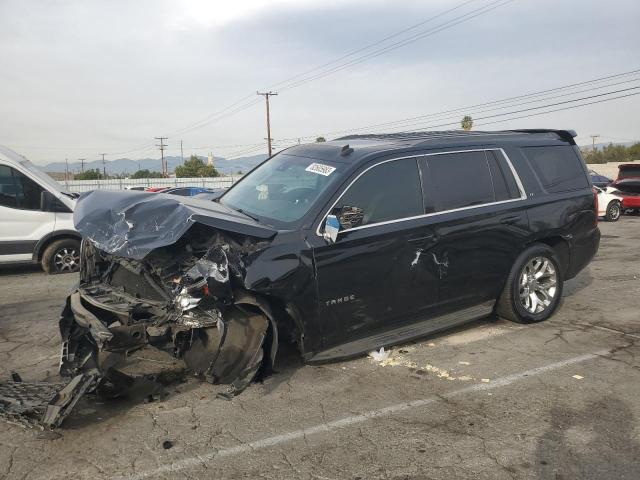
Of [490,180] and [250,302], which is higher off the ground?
[490,180]

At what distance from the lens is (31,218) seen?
855 cm

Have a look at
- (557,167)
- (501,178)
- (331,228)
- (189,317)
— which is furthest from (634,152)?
(189,317)

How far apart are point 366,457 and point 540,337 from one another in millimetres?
2873

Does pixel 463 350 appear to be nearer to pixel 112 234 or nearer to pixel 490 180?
pixel 490 180

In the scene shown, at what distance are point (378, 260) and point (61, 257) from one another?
6659mm

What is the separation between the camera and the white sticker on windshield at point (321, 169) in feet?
14.8

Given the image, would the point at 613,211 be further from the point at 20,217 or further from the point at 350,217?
the point at 20,217

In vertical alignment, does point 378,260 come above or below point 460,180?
below

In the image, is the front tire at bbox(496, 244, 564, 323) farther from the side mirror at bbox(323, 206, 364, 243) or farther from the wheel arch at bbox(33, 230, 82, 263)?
the wheel arch at bbox(33, 230, 82, 263)

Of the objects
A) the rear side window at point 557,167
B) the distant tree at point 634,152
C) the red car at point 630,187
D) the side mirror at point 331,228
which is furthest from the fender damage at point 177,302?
the distant tree at point 634,152

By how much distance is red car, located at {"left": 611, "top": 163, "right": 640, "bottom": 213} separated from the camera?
1877 centimetres

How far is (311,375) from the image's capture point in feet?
14.2

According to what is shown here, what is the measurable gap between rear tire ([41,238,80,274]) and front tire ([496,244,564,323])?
22.9ft

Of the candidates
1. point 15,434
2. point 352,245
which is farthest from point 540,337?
point 15,434
